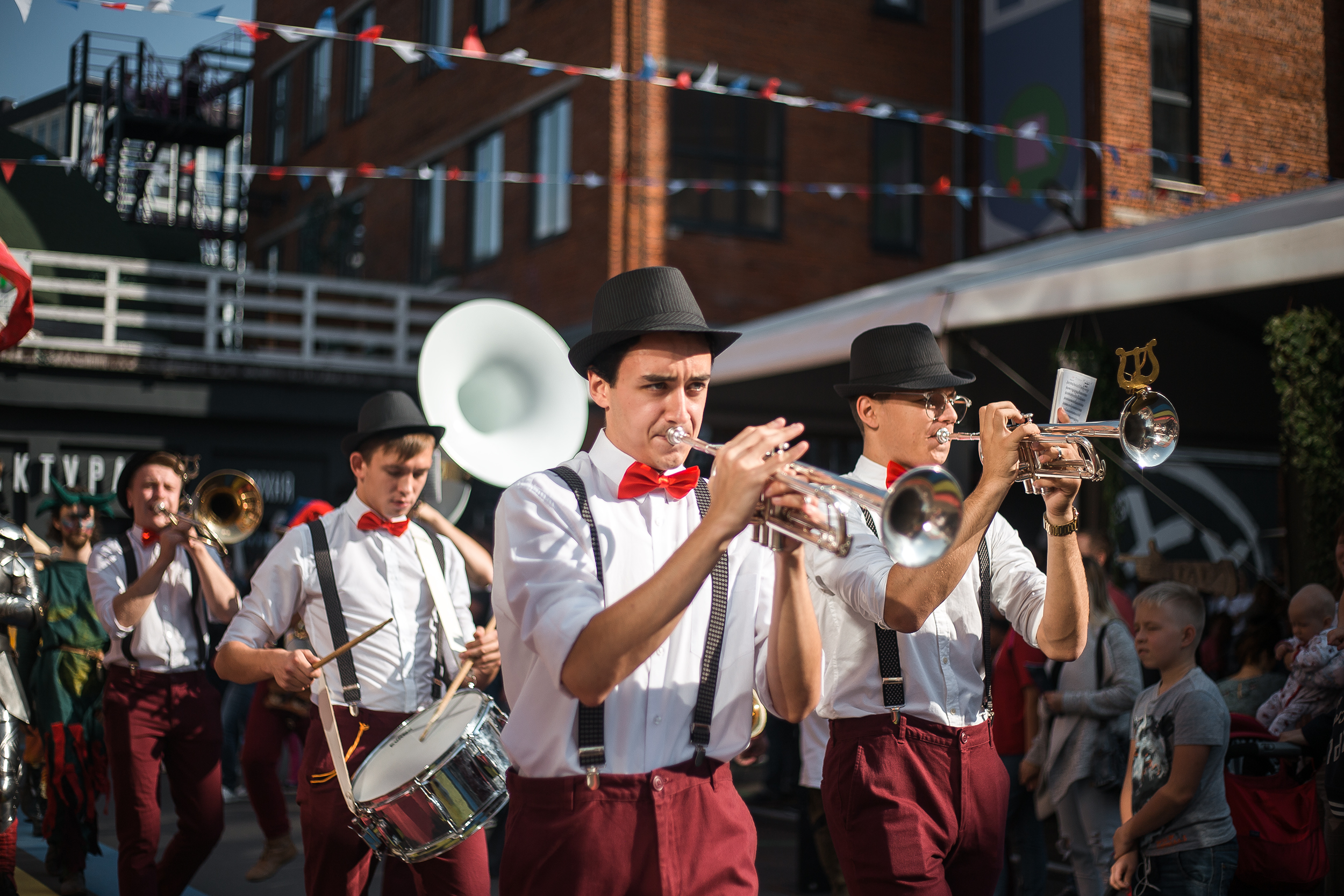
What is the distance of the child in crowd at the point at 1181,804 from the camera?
411cm

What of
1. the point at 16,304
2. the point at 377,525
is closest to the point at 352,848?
the point at 377,525

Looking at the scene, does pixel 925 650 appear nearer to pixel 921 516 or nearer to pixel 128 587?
pixel 921 516

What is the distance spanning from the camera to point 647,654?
226 cm

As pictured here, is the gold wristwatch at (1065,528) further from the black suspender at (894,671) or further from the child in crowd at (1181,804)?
the child in crowd at (1181,804)

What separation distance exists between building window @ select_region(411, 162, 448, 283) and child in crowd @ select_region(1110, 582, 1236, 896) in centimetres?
1499

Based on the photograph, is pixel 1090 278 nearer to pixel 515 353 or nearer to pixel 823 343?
pixel 823 343

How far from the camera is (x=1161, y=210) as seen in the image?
603 inches

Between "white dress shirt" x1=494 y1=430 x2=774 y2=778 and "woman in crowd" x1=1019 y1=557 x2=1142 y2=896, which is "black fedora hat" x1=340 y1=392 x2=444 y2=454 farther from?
"woman in crowd" x1=1019 y1=557 x2=1142 y2=896

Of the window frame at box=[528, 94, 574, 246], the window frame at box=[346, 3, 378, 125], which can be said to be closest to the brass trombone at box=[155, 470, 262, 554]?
the window frame at box=[528, 94, 574, 246]

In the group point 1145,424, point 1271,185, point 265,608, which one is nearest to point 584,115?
point 1271,185

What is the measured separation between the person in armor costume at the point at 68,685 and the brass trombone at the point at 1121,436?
5630 mm

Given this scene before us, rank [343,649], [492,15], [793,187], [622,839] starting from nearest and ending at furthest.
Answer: [622,839], [343,649], [793,187], [492,15]

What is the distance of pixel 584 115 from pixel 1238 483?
907cm

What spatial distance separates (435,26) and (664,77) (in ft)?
18.1
